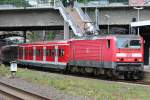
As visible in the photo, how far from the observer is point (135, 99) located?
17328 mm

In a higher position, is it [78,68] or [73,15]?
[73,15]

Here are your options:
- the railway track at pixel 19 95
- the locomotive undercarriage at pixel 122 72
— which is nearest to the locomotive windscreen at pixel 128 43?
the locomotive undercarriage at pixel 122 72

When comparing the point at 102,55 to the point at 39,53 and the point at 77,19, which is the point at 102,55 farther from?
the point at 77,19

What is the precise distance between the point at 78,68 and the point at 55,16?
2006 centimetres

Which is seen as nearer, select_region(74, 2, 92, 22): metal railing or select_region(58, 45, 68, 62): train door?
select_region(58, 45, 68, 62): train door

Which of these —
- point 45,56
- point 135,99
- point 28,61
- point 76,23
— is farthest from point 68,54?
point 135,99

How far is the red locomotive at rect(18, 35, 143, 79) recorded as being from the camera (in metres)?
31.0

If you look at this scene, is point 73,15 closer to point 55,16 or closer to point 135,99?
point 55,16

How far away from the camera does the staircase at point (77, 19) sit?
175 feet

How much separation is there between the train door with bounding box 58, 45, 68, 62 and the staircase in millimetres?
10424

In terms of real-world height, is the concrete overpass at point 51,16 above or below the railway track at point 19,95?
above

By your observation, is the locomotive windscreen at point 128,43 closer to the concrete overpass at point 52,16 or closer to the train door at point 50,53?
the train door at point 50,53

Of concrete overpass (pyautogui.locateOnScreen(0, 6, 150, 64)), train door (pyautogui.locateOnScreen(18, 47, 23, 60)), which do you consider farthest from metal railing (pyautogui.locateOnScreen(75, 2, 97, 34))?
train door (pyautogui.locateOnScreen(18, 47, 23, 60))

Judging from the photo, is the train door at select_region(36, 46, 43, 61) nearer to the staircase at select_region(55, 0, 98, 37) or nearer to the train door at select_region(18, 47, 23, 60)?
the staircase at select_region(55, 0, 98, 37)
